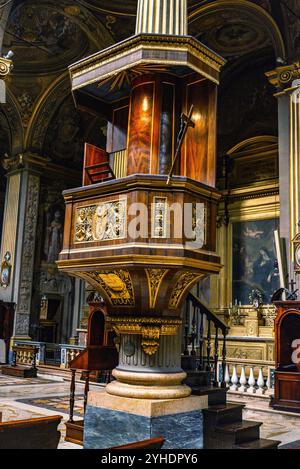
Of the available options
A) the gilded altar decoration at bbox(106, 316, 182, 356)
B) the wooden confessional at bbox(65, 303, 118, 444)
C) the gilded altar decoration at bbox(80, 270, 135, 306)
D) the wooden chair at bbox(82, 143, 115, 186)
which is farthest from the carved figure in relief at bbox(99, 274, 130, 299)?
the wooden chair at bbox(82, 143, 115, 186)

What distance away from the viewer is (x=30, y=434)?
325cm

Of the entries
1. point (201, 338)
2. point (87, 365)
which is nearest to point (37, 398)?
point (201, 338)

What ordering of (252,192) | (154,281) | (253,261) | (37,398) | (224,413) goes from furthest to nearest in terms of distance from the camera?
(252,192) < (253,261) < (37,398) < (224,413) < (154,281)

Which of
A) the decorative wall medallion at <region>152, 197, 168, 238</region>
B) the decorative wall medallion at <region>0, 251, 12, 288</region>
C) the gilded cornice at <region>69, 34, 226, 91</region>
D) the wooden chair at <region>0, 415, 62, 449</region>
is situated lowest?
the wooden chair at <region>0, 415, 62, 449</region>

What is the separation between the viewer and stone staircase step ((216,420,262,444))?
4855mm

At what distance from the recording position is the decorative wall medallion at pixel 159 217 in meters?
4.42

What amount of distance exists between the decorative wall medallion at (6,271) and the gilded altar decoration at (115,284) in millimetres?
10951

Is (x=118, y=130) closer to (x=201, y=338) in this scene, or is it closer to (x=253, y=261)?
(x=201, y=338)

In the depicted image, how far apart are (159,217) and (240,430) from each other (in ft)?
7.20

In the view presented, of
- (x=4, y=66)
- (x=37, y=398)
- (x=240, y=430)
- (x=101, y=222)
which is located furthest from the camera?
(x=37, y=398)

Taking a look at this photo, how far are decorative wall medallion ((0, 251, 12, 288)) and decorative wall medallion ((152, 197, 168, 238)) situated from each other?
38.4 feet

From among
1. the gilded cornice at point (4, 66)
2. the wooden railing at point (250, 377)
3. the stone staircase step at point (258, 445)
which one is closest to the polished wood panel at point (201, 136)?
the stone staircase step at point (258, 445)

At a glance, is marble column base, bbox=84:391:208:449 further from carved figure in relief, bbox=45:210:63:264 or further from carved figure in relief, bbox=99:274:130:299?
carved figure in relief, bbox=45:210:63:264
